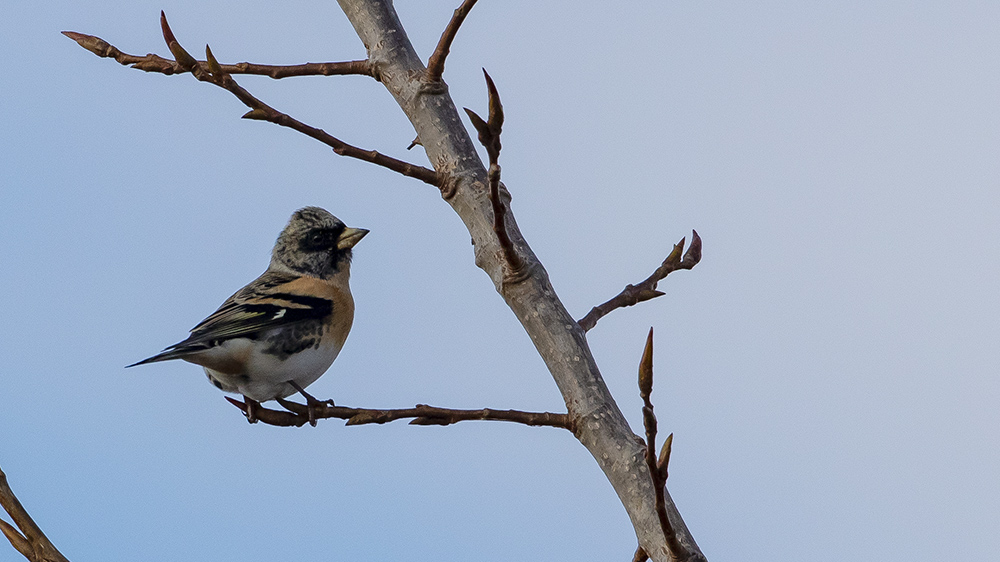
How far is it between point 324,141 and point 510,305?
904mm

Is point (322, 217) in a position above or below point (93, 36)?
above

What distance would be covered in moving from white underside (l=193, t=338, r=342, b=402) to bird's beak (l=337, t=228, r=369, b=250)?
1.48m

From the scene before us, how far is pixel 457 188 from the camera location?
3457 mm

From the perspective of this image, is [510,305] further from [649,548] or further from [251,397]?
[251,397]

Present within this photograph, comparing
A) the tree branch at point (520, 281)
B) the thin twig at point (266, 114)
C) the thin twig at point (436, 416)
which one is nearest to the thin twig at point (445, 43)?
the tree branch at point (520, 281)

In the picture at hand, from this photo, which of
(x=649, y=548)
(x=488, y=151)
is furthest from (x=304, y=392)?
(x=488, y=151)

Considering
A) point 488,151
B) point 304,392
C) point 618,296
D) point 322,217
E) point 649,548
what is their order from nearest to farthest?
point 488,151
point 649,548
point 618,296
point 304,392
point 322,217

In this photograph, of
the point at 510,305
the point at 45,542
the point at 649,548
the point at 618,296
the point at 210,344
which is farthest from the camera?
the point at 210,344

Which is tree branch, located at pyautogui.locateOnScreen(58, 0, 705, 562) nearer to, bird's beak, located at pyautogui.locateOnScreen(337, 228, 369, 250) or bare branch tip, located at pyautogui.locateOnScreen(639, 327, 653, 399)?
bare branch tip, located at pyautogui.locateOnScreen(639, 327, 653, 399)

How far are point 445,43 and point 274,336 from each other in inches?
107

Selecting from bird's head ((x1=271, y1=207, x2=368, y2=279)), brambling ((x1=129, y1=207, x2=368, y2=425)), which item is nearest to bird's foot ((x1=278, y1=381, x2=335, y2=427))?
Result: brambling ((x1=129, y1=207, x2=368, y2=425))

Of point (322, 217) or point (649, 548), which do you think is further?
point (322, 217)

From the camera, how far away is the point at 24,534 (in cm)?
222

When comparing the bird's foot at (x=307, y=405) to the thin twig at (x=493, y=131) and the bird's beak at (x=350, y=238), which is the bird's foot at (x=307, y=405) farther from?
the bird's beak at (x=350, y=238)
